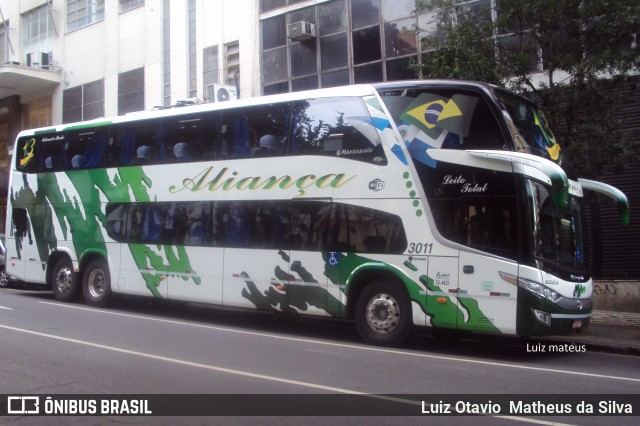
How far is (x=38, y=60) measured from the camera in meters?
29.7

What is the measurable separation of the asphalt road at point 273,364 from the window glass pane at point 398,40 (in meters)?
9.03

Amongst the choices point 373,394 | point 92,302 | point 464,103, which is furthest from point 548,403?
point 92,302

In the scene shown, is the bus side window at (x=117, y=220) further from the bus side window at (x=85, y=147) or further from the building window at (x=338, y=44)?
the building window at (x=338, y=44)

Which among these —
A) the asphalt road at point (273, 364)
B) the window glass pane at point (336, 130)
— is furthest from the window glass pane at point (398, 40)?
the asphalt road at point (273, 364)

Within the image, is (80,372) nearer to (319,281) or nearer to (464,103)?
(319,281)

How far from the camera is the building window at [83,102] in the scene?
28172mm

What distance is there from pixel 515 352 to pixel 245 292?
5071 millimetres

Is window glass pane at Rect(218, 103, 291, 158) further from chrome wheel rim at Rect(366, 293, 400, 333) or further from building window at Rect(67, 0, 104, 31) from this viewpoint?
building window at Rect(67, 0, 104, 31)

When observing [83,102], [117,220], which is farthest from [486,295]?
[83,102]

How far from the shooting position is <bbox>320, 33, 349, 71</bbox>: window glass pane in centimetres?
2053

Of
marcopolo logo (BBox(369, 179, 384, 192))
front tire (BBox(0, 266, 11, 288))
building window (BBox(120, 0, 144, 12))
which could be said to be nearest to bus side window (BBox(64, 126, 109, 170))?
front tire (BBox(0, 266, 11, 288))

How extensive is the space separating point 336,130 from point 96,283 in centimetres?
775

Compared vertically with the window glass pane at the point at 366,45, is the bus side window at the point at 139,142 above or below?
below

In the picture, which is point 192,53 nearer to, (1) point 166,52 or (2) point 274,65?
(1) point 166,52
